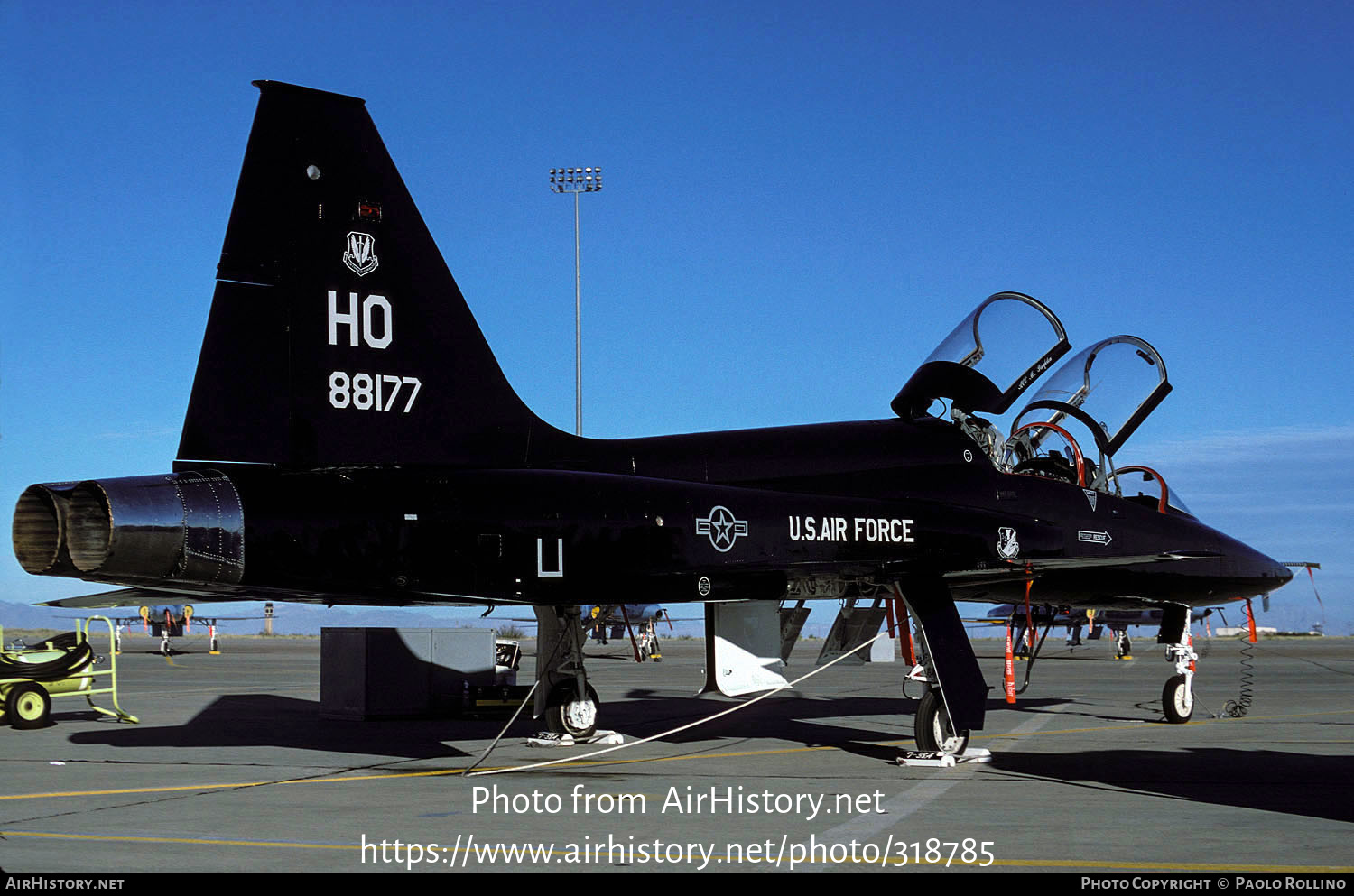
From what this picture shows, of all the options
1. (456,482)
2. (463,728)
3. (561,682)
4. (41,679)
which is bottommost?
(463,728)

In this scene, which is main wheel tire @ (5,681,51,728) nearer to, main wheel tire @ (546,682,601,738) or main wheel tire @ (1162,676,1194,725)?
main wheel tire @ (546,682,601,738)

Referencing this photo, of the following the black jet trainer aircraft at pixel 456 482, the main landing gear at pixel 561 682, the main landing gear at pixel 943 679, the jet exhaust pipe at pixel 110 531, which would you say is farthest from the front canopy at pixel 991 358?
the jet exhaust pipe at pixel 110 531

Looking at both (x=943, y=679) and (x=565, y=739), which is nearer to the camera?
(x=943, y=679)

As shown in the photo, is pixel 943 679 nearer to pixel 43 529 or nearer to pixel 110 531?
pixel 110 531

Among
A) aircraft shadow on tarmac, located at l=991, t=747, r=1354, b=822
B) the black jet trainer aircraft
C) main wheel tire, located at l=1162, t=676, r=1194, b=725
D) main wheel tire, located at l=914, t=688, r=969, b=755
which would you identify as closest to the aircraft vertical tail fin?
the black jet trainer aircraft

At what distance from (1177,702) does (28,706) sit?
48.7ft

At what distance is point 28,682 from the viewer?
15.9 metres

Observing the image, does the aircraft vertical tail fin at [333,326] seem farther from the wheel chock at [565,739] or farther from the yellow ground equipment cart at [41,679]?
the yellow ground equipment cart at [41,679]

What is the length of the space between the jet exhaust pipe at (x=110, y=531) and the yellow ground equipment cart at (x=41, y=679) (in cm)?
735

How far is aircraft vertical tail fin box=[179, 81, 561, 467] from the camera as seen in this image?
31.7 ft

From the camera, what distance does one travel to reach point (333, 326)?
10164mm

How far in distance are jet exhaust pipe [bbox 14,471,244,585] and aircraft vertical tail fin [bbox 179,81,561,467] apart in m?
0.84

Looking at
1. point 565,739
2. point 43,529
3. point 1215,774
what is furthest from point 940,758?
point 43,529

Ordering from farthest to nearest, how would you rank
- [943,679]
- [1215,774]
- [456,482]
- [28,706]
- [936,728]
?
[28,706]
[936,728]
[943,679]
[1215,774]
[456,482]
